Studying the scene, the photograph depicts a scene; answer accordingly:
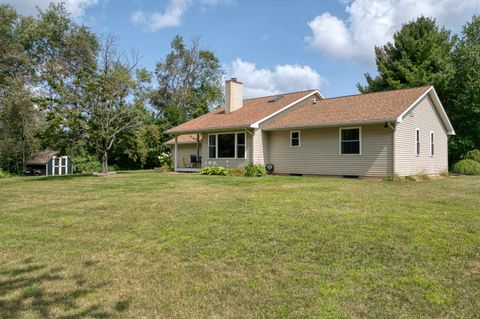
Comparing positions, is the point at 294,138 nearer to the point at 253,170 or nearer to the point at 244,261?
the point at 253,170

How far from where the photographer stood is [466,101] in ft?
77.7

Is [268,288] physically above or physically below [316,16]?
below

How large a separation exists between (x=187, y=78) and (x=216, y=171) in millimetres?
26672

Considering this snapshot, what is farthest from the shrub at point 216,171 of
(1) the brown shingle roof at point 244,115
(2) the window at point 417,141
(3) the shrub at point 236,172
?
(2) the window at point 417,141

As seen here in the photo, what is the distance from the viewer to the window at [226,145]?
19125mm

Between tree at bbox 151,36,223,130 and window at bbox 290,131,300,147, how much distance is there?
23965 mm

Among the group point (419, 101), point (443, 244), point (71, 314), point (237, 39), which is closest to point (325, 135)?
point (419, 101)

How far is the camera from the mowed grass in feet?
11.2

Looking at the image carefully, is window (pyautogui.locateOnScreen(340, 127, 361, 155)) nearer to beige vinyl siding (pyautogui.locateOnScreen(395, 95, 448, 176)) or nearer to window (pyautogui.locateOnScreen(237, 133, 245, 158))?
beige vinyl siding (pyautogui.locateOnScreen(395, 95, 448, 176))

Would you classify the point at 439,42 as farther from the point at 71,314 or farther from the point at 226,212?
the point at 71,314

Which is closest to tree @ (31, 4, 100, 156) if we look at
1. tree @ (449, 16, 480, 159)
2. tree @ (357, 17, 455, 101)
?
tree @ (357, 17, 455, 101)

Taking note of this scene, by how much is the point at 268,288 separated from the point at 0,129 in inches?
1186

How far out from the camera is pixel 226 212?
7457 millimetres

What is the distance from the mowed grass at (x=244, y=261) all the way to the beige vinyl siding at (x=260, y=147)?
10276mm
